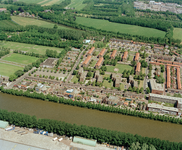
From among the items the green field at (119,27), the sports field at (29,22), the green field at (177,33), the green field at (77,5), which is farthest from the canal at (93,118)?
the green field at (77,5)

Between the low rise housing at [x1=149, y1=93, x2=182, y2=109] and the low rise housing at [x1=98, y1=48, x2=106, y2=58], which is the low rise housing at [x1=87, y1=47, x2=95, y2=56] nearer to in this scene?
the low rise housing at [x1=98, y1=48, x2=106, y2=58]

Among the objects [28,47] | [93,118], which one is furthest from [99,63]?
[28,47]

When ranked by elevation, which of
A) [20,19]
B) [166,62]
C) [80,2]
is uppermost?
[80,2]

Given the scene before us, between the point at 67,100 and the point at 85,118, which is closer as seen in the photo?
the point at 85,118

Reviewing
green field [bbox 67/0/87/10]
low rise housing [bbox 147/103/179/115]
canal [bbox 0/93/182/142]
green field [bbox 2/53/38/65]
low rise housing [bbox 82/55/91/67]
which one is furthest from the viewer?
green field [bbox 67/0/87/10]

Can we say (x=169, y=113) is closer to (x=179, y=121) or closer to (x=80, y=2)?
(x=179, y=121)

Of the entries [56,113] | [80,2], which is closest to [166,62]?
[56,113]

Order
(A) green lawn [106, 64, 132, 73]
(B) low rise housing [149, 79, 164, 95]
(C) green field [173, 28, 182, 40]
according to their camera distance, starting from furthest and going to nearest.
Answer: (C) green field [173, 28, 182, 40] → (A) green lawn [106, 64, 132, 73] → (B) low rise housing [149, 79, 164, 95]

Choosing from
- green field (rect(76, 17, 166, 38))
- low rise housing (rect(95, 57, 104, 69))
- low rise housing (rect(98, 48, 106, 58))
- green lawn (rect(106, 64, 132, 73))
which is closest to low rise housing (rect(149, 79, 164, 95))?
green lawn (rect(106, 64, 132, 73))
